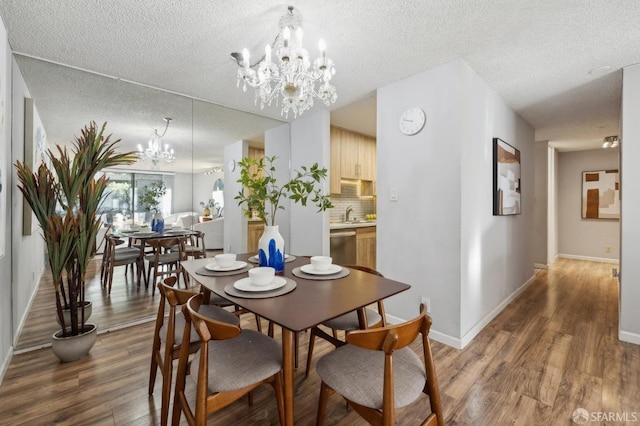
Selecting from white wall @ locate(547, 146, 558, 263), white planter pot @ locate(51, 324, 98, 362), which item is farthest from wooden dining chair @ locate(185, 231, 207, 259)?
white wall @ locate(547, 146, 558, 263)

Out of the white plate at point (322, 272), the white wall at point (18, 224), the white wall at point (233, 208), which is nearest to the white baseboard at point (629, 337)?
the white plate at point (322, 272)

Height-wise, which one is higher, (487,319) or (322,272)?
(322,272)

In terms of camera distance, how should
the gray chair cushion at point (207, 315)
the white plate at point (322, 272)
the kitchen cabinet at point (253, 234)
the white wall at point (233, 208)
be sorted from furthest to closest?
the kitchen cabinet at point (253, 234) → the white wall at point (233, 208) → the white plate at point (322, 272) → the gray chair cushion at point (207, 315)

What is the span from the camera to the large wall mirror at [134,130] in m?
2.58

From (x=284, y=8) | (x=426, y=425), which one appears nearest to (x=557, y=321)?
(x=426, y=425)

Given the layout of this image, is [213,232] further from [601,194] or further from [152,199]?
[601,194]

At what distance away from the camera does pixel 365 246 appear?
177 inches

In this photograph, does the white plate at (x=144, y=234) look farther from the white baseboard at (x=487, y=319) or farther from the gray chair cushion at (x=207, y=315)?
the white baseboard at (x=487, y=319)

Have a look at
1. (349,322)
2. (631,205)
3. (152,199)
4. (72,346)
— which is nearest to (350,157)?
(152,199)

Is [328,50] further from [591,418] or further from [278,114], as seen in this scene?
[591,418]

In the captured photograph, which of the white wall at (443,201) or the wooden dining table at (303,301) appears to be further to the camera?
the white wall at (443,201)

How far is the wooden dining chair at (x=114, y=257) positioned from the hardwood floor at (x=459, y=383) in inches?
26.5

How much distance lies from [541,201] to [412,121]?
4152mm

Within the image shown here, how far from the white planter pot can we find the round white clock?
3104 millimetres
